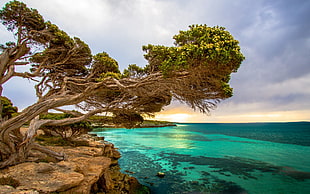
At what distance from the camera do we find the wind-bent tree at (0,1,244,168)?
4781mm

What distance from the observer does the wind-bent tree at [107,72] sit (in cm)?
478

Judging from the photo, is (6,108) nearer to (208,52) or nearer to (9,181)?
(9,181)

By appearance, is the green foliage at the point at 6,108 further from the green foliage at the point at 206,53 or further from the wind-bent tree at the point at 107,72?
the green foliage at the point at 206,53

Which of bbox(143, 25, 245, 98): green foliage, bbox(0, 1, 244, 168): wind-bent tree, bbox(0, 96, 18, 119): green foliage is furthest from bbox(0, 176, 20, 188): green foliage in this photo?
bbox(143, 25, 245, 98): green foliage

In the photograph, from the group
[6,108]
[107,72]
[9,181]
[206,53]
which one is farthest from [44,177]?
[206,53]

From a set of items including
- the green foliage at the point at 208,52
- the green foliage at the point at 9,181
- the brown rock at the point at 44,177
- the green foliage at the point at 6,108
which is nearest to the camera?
the green foliage at the point at 9,181

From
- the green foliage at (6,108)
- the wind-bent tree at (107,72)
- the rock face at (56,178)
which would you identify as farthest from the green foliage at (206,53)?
the green foliage at (6,108)

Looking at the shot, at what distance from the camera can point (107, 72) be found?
7.28 m

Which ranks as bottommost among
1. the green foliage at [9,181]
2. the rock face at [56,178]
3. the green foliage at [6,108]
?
the rock face at [56,178]

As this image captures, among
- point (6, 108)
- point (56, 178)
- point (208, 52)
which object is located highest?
point (208, 52)

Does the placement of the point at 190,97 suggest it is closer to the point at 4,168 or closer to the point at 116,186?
the point at 116,186

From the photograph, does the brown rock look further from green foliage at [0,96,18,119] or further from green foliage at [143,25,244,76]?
green foliage at [143,25,244,76]

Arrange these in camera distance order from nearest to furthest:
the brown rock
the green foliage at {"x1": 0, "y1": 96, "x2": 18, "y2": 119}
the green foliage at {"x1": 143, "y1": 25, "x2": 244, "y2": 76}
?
the brown rock < the green foliage at {"x1": 143, "y1": 25, "x2": 244, "y2": 76} < the green foliage at {"x1": 0, "y1": 96, "x2": 18, "y2": 119}

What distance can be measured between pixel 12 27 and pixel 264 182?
18696mm
